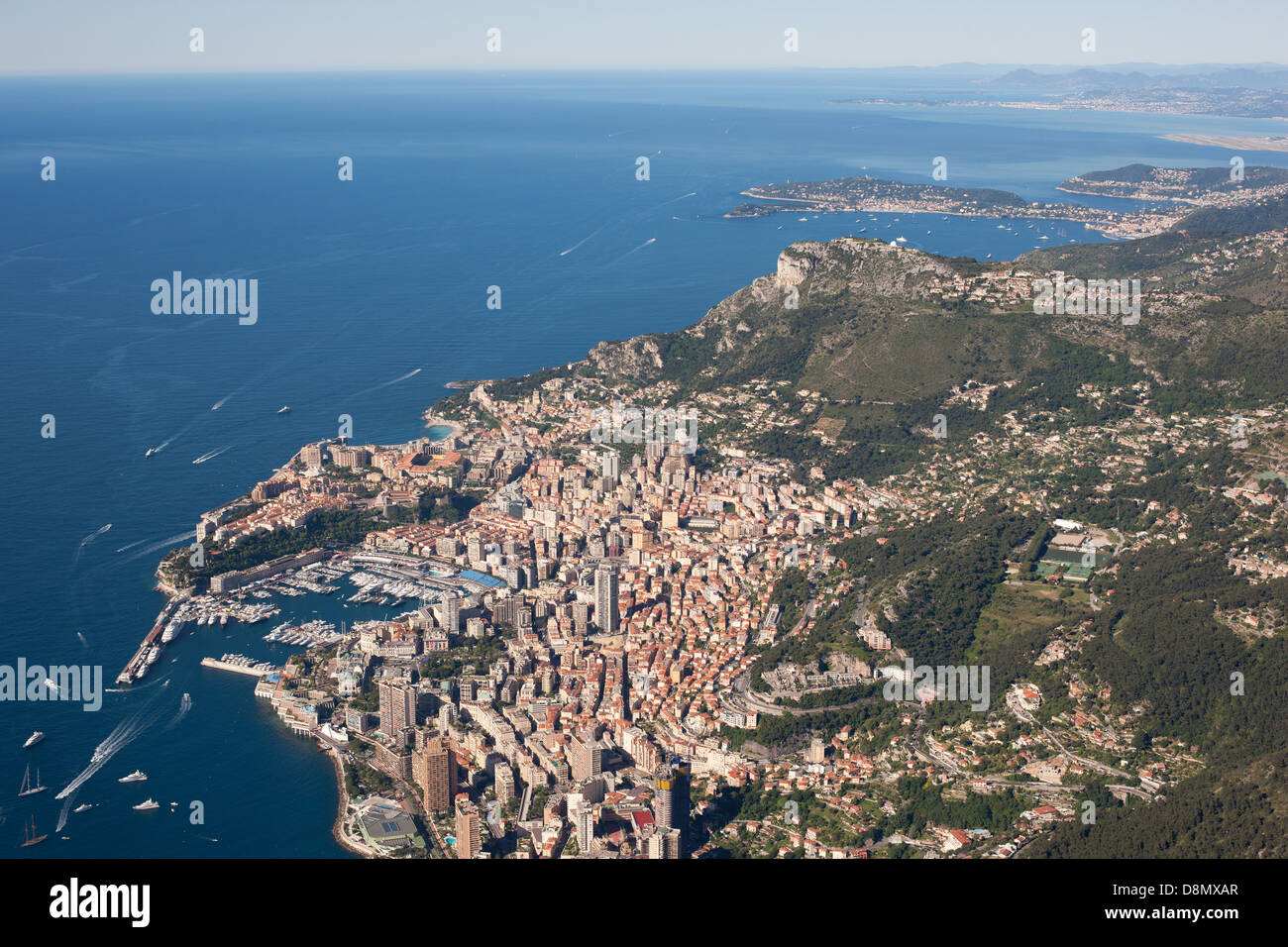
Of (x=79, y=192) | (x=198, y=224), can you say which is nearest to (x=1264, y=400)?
(x=198, y=224)

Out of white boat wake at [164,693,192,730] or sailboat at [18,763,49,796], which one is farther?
white boat wake at [164,693,192,730]

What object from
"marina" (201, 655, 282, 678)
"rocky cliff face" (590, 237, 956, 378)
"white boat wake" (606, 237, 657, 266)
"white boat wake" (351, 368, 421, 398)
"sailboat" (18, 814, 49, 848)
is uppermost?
"white boat wake" (606, 237, 657, 266)

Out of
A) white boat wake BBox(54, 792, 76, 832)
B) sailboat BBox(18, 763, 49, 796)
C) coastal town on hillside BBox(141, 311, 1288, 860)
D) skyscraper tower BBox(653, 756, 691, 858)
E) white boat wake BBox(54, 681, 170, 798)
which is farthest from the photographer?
white boat wake BBox(54, 681, 170, 798)

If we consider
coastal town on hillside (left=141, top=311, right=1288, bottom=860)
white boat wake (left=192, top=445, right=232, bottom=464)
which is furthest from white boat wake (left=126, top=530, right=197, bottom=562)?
white boat wake (left=192, top=445, right=232, bottom=464)

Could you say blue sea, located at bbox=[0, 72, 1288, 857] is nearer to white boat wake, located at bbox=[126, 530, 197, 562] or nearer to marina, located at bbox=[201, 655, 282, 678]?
white boat wake, located at bbox=[126, 530, 197, 562]

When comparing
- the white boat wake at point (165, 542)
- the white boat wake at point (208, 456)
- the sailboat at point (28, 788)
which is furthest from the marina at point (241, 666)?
the white boat wake at point (208, 456)

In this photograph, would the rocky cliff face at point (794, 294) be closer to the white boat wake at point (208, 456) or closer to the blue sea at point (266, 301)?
the blue sea at point (266, 301)
